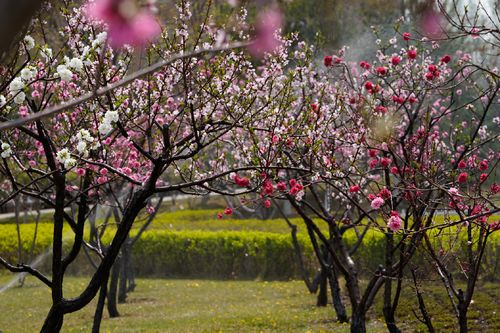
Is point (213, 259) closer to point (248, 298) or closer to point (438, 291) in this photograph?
point (248, 298)

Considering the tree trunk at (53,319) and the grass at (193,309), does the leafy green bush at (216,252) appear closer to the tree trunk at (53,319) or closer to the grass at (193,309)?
the grass at (193,309)

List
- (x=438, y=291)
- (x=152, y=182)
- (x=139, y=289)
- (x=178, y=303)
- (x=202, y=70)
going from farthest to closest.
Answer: (x=139, y=289), (x=178, y=303), (x=438, y=291), (x=202, y=70), (x=152, y=182)

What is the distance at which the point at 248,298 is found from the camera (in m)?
13.0

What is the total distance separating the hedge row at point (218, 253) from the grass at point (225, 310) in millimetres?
725

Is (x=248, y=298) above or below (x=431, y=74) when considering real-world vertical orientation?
below

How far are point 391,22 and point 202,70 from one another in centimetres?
2238

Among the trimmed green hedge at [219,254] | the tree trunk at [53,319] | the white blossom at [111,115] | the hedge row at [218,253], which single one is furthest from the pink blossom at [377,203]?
the trimmed green hedge at [219,254]

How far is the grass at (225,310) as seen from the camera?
31.1 feet

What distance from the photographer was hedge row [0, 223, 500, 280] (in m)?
15.2

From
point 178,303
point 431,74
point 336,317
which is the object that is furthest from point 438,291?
point 431,74

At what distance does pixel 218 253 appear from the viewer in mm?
16125

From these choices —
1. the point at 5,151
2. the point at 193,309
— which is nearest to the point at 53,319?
the point at 5,151

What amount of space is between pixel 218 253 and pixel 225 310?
15.3ft

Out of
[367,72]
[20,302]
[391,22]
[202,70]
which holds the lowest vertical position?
[20,302]
